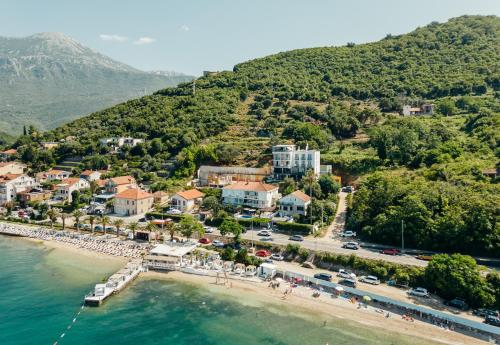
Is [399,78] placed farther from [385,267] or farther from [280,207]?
[385,267]

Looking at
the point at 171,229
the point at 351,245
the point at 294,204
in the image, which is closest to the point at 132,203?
the point at 171,229

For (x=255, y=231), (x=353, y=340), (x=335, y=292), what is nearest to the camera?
(x=353, y=340)

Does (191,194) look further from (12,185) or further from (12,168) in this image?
(12,168)

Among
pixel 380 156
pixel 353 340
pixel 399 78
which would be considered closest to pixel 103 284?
pixel 353 340

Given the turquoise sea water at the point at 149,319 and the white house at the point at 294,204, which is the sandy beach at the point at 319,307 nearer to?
the turquoise sea water at the point at 149,319

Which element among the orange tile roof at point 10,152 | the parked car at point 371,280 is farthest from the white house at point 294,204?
the orange tile roof at point 10,152

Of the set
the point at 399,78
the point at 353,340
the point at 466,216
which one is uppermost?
the point at 399,78

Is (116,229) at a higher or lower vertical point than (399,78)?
lower
